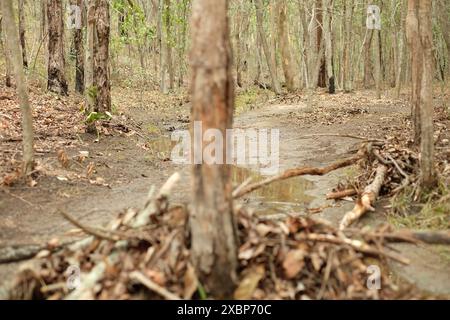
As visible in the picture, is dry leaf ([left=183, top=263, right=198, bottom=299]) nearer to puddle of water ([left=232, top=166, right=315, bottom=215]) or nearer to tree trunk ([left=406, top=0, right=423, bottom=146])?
puddle of water ([left=232, top=166, right=315, bottom=215])

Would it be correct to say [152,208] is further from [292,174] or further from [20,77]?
[20,77]

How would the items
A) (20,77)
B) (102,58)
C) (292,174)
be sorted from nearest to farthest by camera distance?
(292,174) < (20,77) < (102,58)

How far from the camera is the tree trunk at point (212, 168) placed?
10.8ft

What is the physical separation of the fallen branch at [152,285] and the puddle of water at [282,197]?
2816mm

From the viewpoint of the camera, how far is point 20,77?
21.0 feet

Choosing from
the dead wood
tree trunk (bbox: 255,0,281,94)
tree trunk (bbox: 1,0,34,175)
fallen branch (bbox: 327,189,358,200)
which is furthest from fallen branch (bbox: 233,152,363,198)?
tree trunk (bbox: 255,0,281,94)

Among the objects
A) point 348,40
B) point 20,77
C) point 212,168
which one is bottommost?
point 212,168

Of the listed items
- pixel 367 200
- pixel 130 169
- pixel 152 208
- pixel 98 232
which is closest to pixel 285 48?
pixel 130 169

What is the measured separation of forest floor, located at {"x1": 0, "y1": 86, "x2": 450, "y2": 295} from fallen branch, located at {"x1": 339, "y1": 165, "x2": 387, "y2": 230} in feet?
0.42

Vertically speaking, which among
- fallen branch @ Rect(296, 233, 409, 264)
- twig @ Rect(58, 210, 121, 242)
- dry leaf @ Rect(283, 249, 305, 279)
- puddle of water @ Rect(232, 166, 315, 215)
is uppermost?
twig @ Rect(58, 210, 121, 242)

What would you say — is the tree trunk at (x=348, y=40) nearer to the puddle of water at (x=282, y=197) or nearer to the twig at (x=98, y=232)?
the puddle of water at (x=282, y=197)

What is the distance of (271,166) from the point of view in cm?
901

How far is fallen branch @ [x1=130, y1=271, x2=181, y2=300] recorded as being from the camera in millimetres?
3286

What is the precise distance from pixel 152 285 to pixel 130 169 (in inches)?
201
